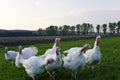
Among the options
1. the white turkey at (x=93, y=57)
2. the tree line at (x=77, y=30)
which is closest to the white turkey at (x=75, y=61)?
the white turkey at (x=93, y=57)

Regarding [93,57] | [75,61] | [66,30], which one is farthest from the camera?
[66,30]

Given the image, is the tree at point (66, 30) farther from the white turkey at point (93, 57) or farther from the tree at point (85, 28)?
the white turkey at point (93, 57)

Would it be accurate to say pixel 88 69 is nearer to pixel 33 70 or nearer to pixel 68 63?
pixel 68 63

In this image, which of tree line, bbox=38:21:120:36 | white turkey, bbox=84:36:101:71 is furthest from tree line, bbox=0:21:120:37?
white turkey, bbox=84:36:101:71

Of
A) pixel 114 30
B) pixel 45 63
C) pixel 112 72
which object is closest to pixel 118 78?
pixel 112 72

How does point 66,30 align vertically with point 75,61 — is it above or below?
below

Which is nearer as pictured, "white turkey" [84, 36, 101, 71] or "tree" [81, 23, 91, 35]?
"white turkey" [84, 36, 101, 71]

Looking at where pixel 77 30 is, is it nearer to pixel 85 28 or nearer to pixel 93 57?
pixel 85 28

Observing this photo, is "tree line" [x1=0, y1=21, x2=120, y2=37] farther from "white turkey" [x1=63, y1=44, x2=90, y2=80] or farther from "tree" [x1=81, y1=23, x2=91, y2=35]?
"white turkey" [x1=63, y1=44, x2=90, y2=80]

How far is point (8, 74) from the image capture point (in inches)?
634

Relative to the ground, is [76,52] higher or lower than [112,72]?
higher

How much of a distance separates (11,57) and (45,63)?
27.9ft

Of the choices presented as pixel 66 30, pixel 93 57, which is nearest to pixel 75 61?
pixel 93 57

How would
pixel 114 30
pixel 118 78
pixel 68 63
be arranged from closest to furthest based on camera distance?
pixel 118 78, pixel 68 63, pixel 114 30
